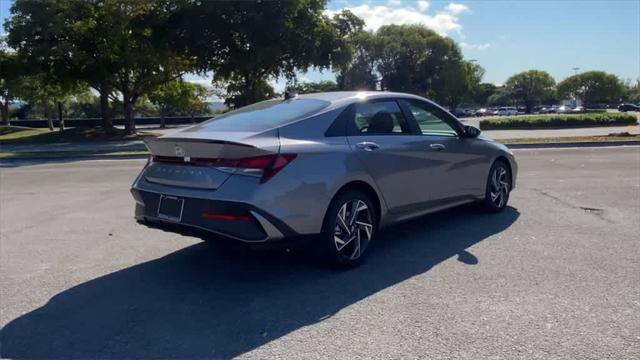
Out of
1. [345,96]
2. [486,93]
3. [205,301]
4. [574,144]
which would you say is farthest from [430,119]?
[486,93]

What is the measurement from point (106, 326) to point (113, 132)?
3540cm

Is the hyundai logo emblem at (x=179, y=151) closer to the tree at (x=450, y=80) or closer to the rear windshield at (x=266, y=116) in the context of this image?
the rear windshield at (x=266, y=116)

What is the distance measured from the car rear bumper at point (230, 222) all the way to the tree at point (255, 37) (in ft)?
84.9

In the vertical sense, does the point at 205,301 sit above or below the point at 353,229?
below

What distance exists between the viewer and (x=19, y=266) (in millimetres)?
5238

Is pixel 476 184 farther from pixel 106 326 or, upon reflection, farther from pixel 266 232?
pixel 106 326

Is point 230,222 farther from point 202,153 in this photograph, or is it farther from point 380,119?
point 380,119

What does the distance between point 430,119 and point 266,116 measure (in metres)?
2.05

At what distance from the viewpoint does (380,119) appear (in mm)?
5348

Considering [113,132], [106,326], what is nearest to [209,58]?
[113,132]

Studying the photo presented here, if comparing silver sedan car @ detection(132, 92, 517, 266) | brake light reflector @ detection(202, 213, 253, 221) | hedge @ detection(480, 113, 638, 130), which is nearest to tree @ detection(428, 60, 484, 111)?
hedge @ detection(480, 113, 638, 130)

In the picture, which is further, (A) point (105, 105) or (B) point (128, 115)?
(A) point (105, 105)

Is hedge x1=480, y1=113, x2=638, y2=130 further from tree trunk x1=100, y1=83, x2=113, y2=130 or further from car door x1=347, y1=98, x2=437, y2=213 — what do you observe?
car door x1=347, y1=98, x2=437, y2=213

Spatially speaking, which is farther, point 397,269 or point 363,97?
point 363,97
